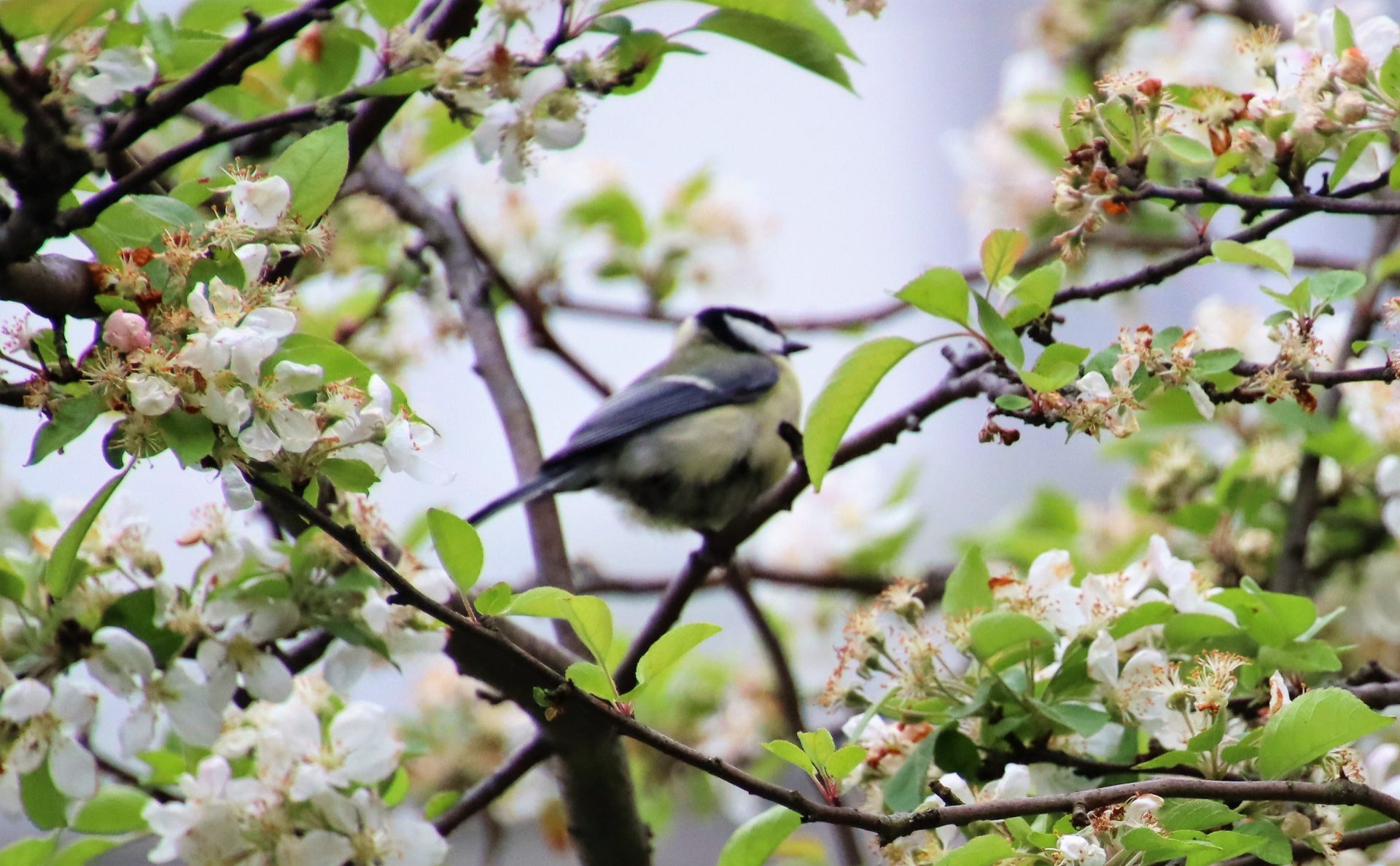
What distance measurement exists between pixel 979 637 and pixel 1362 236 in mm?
2915

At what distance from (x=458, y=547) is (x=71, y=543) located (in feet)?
0.80

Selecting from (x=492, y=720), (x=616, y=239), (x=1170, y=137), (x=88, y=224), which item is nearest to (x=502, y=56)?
(x=88, y=224)

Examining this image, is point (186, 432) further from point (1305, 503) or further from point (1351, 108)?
point (1305, 503)

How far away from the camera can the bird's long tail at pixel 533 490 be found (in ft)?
4.84

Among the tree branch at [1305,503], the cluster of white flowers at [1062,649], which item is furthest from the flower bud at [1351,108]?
the tree branch at [1305,503]

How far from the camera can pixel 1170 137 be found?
96cm

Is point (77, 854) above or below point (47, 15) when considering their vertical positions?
below

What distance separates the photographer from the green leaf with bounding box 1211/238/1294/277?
2.74ft

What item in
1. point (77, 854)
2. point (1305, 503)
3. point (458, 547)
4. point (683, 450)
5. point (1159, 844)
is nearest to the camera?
point (1159, 844)

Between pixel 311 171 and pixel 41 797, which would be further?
pixel 41 797

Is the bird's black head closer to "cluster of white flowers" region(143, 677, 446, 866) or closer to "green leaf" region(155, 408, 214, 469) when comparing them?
"cluster of white flowers" region(143, 677, 446, 866)

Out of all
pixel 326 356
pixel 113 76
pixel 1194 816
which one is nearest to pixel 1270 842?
pixel 1194 816

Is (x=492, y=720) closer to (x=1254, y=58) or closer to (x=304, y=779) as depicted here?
(x=304, y=779)

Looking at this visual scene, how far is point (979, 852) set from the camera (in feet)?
2.27
